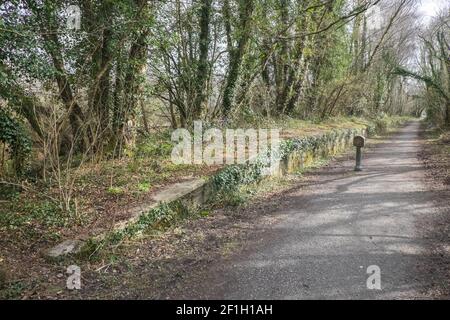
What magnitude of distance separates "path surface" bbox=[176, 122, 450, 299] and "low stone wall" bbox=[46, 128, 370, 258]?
131cm

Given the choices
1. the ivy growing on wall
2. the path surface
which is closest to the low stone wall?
the path surface

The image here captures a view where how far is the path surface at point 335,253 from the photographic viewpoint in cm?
398

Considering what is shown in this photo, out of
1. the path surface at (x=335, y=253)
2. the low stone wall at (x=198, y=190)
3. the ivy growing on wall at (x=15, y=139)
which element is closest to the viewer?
the path surface at (x=335, y=253)

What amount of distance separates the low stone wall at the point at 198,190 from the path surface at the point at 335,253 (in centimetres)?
131

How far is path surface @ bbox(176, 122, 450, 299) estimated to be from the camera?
3982mm

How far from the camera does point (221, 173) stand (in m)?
7.47

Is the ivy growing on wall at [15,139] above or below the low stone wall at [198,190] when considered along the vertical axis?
above

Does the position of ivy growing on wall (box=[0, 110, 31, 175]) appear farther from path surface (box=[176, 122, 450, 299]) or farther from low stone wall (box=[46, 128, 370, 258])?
path surface (box=[176, 122, 450, 299])

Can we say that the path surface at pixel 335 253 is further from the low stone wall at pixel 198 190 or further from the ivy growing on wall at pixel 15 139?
the ivy growing on wall at pixel 15 139

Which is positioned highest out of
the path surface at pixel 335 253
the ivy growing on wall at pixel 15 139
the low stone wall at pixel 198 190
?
the ivy growing on wall at pixel 15 139

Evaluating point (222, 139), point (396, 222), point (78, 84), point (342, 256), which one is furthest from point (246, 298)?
point (222, 139)

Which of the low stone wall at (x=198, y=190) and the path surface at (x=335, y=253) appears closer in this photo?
the path surface at (x=335, y=253)

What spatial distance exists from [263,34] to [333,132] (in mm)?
4963

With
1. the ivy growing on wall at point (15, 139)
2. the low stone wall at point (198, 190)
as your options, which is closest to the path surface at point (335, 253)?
the low stone wall at point (198, 190)
